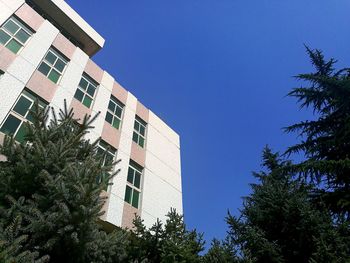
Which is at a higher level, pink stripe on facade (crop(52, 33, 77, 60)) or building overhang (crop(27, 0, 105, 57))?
building overhang (crop(27, 0, 105, 57))

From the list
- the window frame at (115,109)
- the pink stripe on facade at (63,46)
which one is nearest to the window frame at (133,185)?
the window frame at (115,109)

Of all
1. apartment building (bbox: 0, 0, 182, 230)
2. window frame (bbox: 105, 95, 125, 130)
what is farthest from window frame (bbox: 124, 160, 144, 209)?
window frame (bbox: 105, 95, 125, 130)

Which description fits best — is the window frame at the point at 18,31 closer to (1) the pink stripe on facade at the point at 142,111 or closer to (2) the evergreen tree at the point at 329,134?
(1) the pink stripe on facade at the point at 142,111

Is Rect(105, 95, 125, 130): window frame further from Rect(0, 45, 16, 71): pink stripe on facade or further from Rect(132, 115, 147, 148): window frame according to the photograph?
Rect(0, 45, 16, 71): pink stripe on facade

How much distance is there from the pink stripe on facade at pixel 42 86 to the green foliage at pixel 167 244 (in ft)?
24.0

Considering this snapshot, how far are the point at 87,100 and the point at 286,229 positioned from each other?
10877mm

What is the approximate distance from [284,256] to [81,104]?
10777mm

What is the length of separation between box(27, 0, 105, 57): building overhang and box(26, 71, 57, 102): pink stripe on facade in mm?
6731

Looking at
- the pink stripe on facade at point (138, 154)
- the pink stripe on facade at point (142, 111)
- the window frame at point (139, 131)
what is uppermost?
the pink stripe on facade at point (142, 111)

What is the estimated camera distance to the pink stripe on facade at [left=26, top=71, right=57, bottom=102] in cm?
1241

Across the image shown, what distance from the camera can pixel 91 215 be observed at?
5855mm

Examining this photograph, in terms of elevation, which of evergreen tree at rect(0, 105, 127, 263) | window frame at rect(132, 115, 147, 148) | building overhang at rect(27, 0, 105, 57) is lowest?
evergreen tree at rect(0, 105, 127, 263)

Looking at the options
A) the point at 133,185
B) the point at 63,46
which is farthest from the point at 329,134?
the point at 63,46

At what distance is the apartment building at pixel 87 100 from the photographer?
1194 cm
